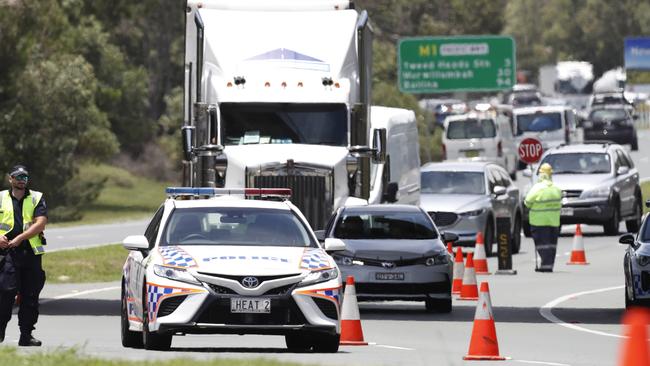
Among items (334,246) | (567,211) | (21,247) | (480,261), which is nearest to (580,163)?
(567,211)

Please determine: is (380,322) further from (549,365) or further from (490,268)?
(490,268)

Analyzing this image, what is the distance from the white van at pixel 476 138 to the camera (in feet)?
189

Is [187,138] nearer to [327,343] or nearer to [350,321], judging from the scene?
[350,321]

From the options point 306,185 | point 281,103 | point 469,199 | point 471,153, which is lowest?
point 469,199

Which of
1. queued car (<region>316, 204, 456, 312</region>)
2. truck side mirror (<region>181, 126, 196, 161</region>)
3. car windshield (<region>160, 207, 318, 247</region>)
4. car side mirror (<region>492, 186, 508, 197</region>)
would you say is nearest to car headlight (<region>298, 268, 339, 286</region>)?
car windshield (<region>160, 207, 318, 247</region>)

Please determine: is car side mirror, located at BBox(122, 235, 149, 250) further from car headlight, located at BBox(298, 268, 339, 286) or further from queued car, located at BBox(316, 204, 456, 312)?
queued car, located at BBox(316, 204, 456, 312)

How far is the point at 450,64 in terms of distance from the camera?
2363 inches

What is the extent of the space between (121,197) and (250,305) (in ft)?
172

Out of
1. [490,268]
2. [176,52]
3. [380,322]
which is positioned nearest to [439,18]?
[176,52]

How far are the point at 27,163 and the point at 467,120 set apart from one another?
1372cm

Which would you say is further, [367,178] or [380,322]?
[367,178]

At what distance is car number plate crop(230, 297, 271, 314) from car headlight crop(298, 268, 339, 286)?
15.5 inches

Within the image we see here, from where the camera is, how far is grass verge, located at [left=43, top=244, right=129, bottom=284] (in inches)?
1234

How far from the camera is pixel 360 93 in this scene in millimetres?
26594
